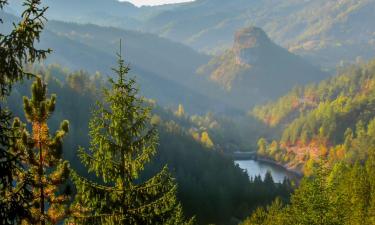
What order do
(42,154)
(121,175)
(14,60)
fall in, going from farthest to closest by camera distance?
(42,154), (121,175), (14,60)

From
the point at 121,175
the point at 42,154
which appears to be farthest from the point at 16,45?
the point at 121,175

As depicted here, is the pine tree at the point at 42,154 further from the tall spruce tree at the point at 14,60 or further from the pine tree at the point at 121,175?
the tall spruce tree at the point at 14,60

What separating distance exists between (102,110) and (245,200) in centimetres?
17066

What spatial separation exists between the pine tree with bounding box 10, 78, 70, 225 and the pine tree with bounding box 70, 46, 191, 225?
134cm

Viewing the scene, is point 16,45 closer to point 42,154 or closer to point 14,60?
point 14,60

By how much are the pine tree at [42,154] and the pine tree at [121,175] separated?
1.34 meters

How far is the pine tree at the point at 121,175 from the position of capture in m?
23.1

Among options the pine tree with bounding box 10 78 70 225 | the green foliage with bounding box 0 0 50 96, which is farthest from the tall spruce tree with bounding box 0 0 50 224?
the pine tree with bounding box 10 78 70 225

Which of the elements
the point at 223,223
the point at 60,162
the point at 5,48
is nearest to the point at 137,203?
the point at 60,162

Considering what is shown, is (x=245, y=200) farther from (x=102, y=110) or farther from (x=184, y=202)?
(x=102, y=110)

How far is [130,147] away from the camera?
24.1 metres

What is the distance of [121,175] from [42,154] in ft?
14.1

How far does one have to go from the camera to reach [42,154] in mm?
Answer: 24562

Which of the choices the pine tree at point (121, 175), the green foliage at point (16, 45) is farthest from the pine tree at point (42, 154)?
the green foliage at point (16, 45)
